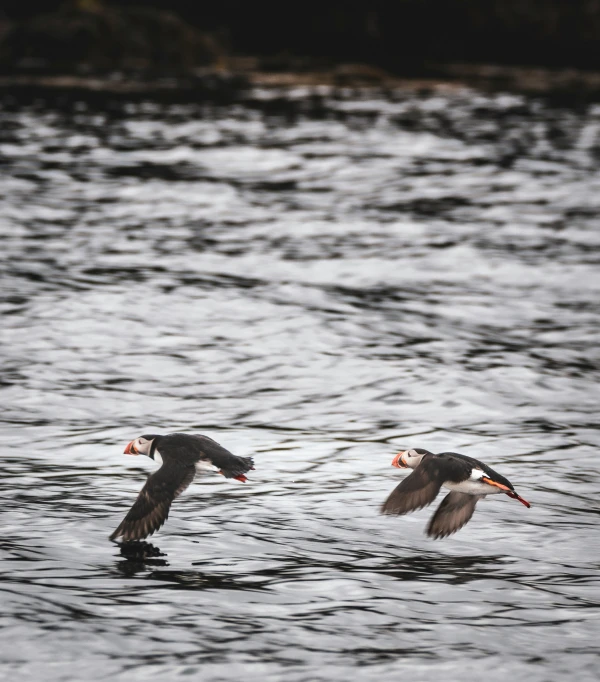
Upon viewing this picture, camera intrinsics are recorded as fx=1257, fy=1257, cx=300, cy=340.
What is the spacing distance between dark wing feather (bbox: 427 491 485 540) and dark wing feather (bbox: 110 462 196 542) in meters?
1.93

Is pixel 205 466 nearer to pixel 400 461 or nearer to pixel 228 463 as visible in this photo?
pixel 228 463

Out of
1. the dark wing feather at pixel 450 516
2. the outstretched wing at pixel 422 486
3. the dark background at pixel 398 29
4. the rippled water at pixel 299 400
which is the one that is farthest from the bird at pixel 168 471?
the dark background at pixel 398 29

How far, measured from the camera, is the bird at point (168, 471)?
8.59 m

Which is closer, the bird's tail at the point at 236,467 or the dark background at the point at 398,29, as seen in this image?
the bird's tail at the point at 236,467

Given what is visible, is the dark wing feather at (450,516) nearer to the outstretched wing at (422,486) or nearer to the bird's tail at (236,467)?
the outstretched wing at (422,486)

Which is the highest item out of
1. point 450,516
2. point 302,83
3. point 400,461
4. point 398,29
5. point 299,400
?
point 398,29

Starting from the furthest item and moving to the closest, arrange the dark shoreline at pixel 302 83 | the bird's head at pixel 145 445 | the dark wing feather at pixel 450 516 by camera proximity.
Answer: the dark shoreline at pixel 302 83 → the bird's head at pixel 145 445 → the dark wing feather at pixel 450 516

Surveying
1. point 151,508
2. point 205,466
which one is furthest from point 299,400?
point 151,508

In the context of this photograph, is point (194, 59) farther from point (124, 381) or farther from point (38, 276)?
point (124, 381)

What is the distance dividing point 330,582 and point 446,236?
12502 mm

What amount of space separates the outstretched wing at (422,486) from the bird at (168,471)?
106 centimetres

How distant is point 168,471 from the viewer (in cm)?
886

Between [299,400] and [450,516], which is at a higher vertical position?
[450,516]

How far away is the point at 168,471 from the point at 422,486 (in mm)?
1800
